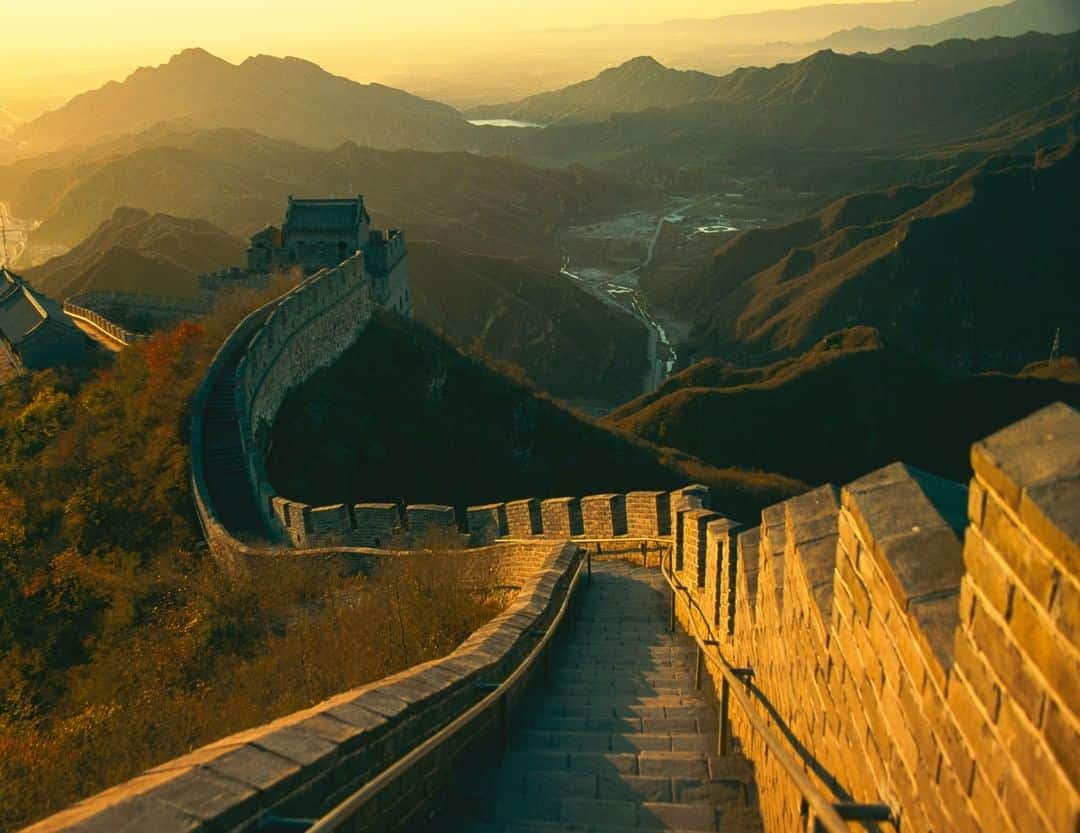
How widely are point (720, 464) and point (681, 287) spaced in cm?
5996

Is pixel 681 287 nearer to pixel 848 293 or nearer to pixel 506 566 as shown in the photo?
pixel 848 293

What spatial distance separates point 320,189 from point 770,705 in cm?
13813

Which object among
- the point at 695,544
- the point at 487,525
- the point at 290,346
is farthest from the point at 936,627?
the point at 290,346

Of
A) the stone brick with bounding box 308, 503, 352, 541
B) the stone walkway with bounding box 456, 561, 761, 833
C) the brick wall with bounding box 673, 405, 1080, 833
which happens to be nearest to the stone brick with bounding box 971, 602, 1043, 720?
the brick wall with bounding box 673, 405, 1080, 833

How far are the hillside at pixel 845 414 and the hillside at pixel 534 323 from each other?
84.6 feet

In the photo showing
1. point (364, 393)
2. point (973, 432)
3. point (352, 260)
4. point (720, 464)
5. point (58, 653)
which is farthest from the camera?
point (973, 432)

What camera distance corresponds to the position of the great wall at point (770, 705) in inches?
94.2

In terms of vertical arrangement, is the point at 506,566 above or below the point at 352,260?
below

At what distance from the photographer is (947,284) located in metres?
78.8

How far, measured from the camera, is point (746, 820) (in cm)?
508

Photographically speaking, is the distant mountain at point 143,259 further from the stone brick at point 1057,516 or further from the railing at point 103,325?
the stone brick at point 1057,516

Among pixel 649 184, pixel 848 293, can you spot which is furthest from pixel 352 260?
pixel 649 184

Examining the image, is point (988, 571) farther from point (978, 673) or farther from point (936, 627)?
point (936, 627)

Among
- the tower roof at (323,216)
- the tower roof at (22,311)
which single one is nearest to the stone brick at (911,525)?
the tower roof at (22,311)
